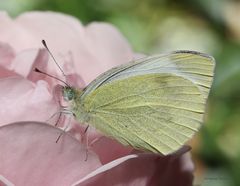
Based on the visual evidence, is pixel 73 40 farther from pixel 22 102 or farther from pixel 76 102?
pixel 22 102

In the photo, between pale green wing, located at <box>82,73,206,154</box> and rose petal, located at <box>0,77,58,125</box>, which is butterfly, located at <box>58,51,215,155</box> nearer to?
pale green wing, located at <box>82,73,206,154</box>

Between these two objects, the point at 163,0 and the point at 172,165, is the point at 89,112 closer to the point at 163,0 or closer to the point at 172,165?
the point at 172,165

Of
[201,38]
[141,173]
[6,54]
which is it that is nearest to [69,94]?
[6,54]

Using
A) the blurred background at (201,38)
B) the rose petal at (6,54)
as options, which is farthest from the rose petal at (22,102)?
the blurred background at (201,38)

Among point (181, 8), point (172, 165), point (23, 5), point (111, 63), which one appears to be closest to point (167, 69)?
point (111, 63)

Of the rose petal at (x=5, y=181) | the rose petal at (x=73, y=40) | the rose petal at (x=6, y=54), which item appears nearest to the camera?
the rose petal at (x=5, y=181)

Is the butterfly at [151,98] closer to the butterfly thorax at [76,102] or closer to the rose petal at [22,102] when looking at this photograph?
the butterfly thorax at [76,102]
